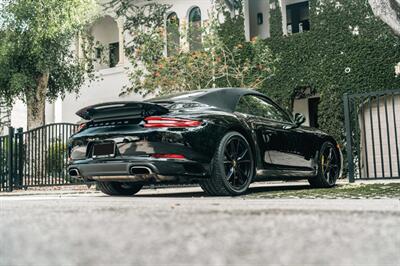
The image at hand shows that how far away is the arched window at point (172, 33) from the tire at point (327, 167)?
406 inches

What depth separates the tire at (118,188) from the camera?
24.2ft

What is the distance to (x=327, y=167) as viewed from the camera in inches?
333

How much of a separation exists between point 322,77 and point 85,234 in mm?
15355

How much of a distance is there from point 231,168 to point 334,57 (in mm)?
11448

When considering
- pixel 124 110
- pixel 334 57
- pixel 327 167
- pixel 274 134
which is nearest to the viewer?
pixel 124 110

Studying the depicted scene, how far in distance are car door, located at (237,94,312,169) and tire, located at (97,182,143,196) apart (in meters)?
1.91

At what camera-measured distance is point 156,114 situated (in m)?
6.27

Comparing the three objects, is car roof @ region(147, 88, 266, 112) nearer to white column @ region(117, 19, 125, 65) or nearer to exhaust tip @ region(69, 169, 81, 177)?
exhaust tip @ region(69, 169, 81, 177)

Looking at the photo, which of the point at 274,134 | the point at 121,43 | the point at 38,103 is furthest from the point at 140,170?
the point at 121,43

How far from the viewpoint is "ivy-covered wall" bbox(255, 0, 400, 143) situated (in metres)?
15.8

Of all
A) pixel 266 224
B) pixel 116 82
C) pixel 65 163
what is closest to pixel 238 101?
pixel 266 224

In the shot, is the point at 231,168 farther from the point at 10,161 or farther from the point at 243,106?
the point at 10,161

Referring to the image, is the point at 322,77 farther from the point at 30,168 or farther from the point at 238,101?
the point at 238,101

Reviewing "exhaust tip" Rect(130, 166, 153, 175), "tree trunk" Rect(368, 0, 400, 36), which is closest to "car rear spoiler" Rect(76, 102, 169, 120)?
"exhaust tip" Rect(130, 166, 153, 175)
